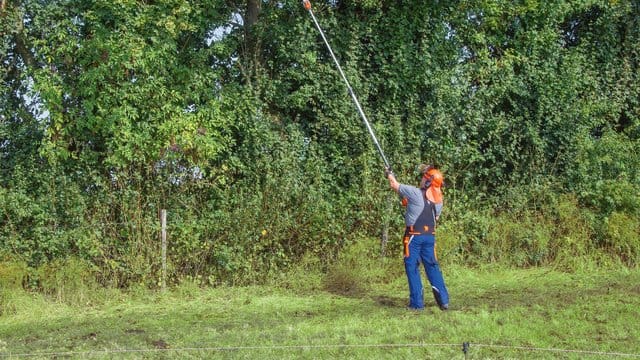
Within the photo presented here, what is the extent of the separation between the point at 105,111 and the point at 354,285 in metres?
5.23

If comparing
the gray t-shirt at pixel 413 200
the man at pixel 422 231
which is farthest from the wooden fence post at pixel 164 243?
the gray t-shirt at pixel 413 200

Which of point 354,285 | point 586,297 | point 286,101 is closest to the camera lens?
point 586,297

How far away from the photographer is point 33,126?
1350cm

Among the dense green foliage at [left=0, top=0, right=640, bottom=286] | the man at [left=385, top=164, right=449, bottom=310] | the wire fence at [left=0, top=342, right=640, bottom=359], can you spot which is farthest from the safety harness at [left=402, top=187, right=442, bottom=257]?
the dense green foliage at [left=0, top=0, right=640, bottom=286]

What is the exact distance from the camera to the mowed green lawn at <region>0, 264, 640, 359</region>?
832 cm

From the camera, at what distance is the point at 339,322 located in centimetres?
971

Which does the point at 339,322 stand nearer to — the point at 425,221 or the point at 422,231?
the point at 422,231

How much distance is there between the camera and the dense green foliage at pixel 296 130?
42.5ft

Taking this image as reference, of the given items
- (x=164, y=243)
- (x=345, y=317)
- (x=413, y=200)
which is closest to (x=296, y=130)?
(x=164, y=243)

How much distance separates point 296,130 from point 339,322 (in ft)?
17.5

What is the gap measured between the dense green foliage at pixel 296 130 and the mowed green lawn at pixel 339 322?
0.96 m

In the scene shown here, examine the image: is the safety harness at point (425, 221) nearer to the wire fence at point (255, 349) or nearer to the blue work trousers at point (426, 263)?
the blue work trousers at point (426, 263)

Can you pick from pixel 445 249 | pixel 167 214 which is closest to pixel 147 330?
pixel 167 214

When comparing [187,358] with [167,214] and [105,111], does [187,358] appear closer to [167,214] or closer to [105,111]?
[167,214]
